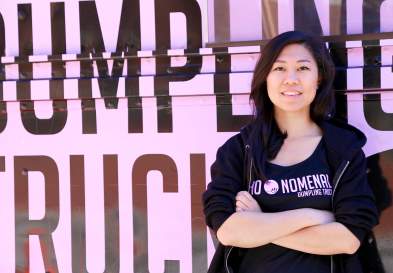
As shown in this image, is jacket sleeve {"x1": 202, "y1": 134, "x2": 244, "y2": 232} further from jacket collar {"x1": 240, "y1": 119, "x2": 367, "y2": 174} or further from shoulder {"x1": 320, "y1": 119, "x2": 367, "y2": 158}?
shoulder {"x1": 320, "y1": 119, "x2": 367, "y2": 158}

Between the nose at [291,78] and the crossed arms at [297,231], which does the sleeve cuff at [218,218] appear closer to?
the crossed arms at [297,231]

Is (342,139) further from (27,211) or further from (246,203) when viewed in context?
(27,211)

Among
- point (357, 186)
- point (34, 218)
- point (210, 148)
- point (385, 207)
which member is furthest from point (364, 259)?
point (34, 218)

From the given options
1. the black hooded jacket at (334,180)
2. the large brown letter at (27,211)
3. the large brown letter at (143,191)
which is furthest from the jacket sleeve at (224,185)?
the large brown letter at (27,211)

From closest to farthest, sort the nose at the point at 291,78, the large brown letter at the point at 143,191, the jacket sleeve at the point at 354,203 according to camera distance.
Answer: the jacket sleeve at the point at 354,203
the nose at the point at 291,78
the large brown letter at the point at 143,191

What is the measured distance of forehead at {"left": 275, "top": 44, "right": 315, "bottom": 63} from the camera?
67.2 inches

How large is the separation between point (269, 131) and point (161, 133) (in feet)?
1.56

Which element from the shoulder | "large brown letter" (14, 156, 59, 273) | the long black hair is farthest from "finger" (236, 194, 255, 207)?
"large brown letter" (14, 156, 59, 273)

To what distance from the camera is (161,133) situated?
2.09 m

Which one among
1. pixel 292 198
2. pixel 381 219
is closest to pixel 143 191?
pixel 292 198

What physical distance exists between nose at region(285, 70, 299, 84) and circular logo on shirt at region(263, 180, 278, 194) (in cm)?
28

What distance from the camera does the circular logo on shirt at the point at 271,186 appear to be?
5.30 feet

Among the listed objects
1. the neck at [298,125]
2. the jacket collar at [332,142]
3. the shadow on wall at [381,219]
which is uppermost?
the neck at [298,125]

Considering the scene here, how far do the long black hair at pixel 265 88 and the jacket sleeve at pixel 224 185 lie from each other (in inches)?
3.4
